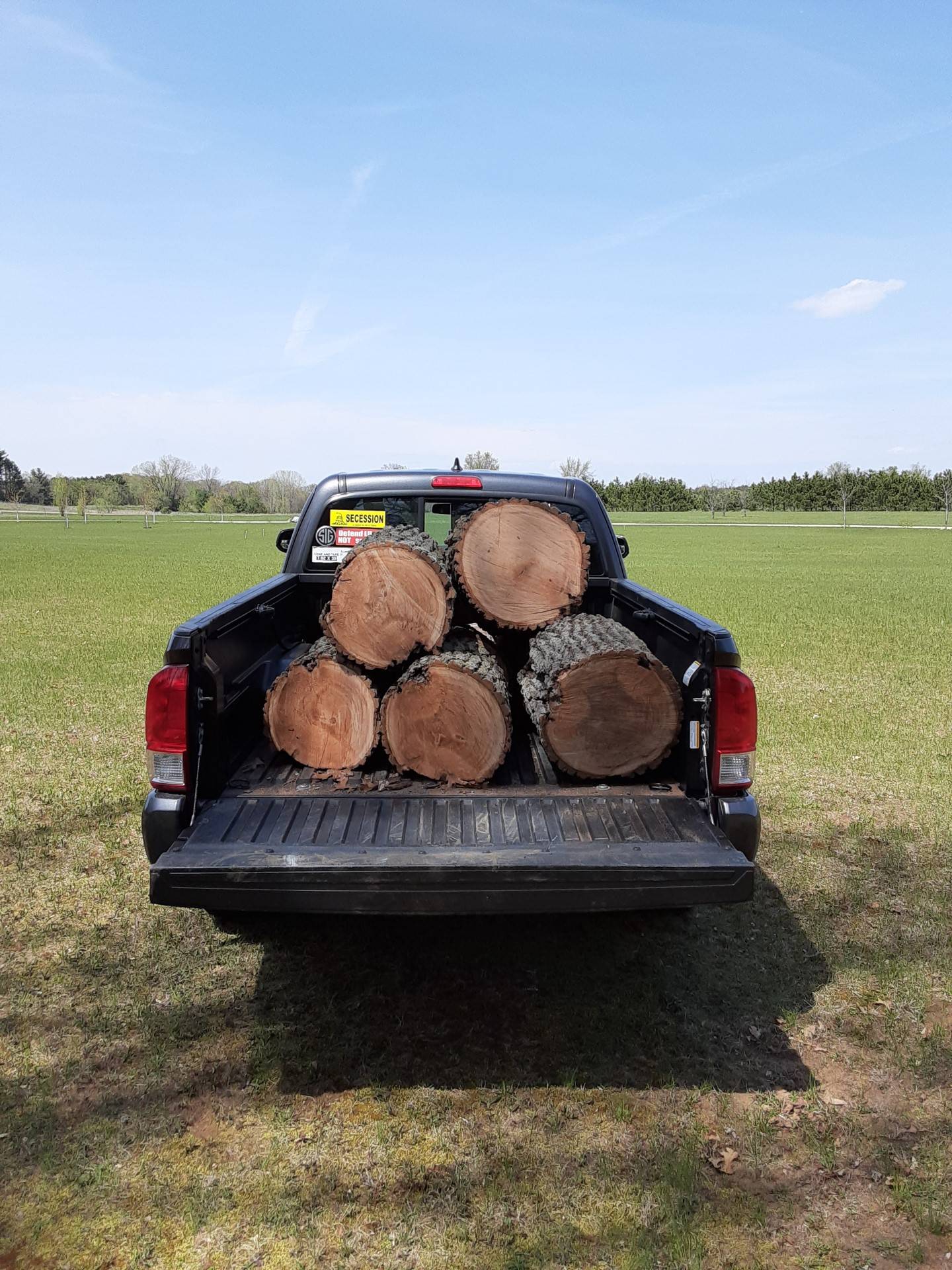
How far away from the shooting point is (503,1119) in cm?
292

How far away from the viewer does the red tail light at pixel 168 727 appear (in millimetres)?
3059

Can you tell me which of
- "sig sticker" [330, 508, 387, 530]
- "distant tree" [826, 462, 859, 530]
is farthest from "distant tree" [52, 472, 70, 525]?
"sig sticker" [330, 508, 387, 530]

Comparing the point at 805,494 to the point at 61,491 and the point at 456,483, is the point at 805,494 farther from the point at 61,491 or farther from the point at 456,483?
the point at 456,483

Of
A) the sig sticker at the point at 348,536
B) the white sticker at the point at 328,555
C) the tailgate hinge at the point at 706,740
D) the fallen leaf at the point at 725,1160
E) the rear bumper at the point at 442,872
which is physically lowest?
the fallen leaf at the point at 725,1160

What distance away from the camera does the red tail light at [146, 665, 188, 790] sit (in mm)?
3059

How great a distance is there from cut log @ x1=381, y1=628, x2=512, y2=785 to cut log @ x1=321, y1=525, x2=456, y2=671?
1.02 ft

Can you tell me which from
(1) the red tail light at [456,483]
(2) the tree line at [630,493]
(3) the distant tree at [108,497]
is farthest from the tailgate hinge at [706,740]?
(3) the distant tree at [108,497]

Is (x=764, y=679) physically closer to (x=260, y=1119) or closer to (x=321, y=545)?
(x=321, y=545)

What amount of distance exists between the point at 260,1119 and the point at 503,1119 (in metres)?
0.76

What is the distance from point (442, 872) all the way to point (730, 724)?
1128 mm

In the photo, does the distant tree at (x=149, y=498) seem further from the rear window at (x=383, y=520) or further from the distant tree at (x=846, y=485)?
the rear window at (x=383, y=520)

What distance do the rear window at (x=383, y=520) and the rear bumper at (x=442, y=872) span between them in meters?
2.21

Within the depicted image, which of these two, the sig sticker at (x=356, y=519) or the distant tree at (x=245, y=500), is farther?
the distant tree at (x=245, y=500)

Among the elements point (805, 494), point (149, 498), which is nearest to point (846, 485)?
point (805, 494)
